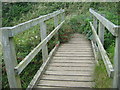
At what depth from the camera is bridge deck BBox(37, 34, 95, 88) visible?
3410mm

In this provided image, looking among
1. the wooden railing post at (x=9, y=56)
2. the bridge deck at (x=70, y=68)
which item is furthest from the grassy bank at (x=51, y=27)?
the wooden railing post at (x=9, y=56)

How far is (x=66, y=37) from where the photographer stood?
643 cm

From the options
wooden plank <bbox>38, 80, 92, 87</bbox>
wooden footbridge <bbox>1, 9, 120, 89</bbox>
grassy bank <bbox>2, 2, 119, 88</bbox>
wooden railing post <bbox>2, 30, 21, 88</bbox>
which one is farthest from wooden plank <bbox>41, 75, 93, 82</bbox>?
wooden railing post <bbox>2, 30, 21, 88</bbox>

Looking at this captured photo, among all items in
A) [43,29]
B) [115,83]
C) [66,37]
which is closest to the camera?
[115,83]

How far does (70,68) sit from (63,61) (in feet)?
1.56

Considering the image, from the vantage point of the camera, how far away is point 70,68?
407 cm

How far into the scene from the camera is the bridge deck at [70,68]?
3.41 meters

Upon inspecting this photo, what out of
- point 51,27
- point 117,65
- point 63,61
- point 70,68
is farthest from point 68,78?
point 51,27

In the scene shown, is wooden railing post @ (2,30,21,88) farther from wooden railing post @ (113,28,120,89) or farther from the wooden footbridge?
wooden railing post @ (113,28,120,89)

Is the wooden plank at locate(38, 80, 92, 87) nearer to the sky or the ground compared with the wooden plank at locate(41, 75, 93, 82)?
nearer to the ground

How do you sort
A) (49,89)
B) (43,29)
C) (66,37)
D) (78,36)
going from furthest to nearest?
(78,36), (66,37), (43,29), (49,89)

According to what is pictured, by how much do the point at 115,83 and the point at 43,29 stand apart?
2366 mm

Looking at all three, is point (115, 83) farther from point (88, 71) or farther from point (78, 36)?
point (78, 36)

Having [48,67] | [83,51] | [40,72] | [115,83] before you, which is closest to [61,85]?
[40,72]
